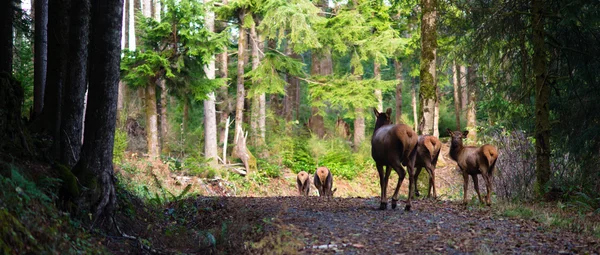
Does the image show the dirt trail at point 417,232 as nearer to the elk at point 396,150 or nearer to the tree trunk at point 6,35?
the elk at point 396,150

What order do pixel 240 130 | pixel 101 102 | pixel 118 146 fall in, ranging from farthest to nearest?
pixel 240 130, pixel 118 146, pixel 101 102

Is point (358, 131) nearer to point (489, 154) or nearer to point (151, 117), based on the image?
point (151, 117)

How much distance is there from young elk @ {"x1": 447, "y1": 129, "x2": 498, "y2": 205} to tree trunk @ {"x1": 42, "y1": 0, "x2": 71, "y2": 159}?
324 inches

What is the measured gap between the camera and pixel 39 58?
35.3ft

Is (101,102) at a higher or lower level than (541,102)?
lower

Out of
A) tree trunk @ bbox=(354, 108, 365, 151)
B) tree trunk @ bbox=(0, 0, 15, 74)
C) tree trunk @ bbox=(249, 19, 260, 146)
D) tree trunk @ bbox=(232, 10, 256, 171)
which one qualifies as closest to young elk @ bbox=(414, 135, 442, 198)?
tree trunk @ bbox=(0, 0, 15, 74)

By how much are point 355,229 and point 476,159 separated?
5.07m

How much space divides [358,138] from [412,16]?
7.45 m

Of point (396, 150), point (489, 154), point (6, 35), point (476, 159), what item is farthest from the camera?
point (476, 159)

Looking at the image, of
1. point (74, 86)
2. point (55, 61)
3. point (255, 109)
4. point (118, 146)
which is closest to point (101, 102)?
point (74, 86)

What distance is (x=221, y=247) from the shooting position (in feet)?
26.2

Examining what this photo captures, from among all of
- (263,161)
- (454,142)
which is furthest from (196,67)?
(454,142)

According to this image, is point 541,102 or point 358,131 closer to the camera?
point 541,102

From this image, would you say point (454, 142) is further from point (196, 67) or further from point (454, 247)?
point (196, 67)
